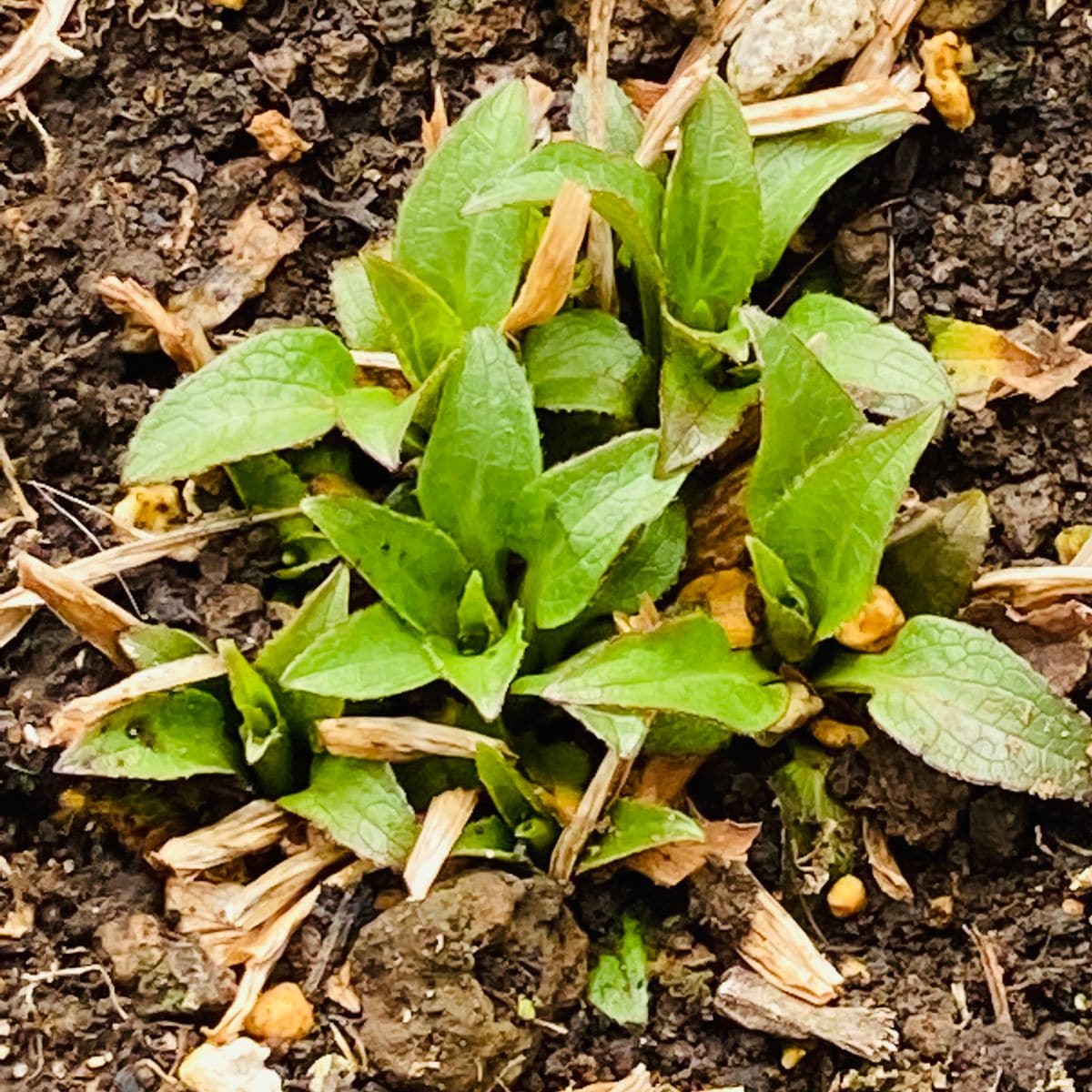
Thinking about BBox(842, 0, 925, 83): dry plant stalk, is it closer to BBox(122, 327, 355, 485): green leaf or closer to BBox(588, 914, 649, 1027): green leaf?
BBox(122, 327, 355, 485): green leaf

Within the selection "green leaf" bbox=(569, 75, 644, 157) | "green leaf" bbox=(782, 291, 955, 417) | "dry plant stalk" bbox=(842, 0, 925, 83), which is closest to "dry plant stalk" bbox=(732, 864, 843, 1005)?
"green leaf" bbox=(782, 291, 955, 417)

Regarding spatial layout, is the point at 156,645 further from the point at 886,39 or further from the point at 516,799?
the point at 886,39

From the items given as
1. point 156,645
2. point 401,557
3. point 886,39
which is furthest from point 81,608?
point 886,39

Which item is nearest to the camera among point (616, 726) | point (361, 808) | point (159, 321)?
point (616, 726)

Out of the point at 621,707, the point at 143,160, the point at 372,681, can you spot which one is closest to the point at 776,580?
the point at 621,707

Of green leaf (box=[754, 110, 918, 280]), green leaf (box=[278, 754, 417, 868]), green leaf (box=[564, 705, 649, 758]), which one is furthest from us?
green leaf (box=[754, 110, 918, 280])

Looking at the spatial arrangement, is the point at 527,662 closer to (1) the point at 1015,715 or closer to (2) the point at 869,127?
(1) the point at 1015,715
